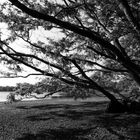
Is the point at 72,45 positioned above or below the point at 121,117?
above

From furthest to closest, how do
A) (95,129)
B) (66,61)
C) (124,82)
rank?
(124,82)
(95,129)
(66,61)

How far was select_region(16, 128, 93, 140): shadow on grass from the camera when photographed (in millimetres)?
10484

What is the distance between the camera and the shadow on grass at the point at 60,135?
10.5m

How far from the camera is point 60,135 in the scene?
10.9 meters

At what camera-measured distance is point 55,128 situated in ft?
41.2

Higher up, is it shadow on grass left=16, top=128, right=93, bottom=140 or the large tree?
the large tree

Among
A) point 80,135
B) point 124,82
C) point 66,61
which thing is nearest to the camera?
point 66,61

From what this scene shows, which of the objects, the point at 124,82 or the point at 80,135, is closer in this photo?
the point at 80,135

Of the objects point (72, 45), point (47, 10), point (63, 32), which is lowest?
→ point (72, 45)

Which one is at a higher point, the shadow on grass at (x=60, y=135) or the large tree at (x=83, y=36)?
the large tree at (x=83, y=36)

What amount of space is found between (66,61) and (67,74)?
112cm

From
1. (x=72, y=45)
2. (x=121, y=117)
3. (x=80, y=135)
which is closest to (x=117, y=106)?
(x=121, y=117)

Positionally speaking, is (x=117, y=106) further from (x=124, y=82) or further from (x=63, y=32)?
(x=63, y=32)

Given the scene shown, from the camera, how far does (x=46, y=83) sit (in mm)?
10969
